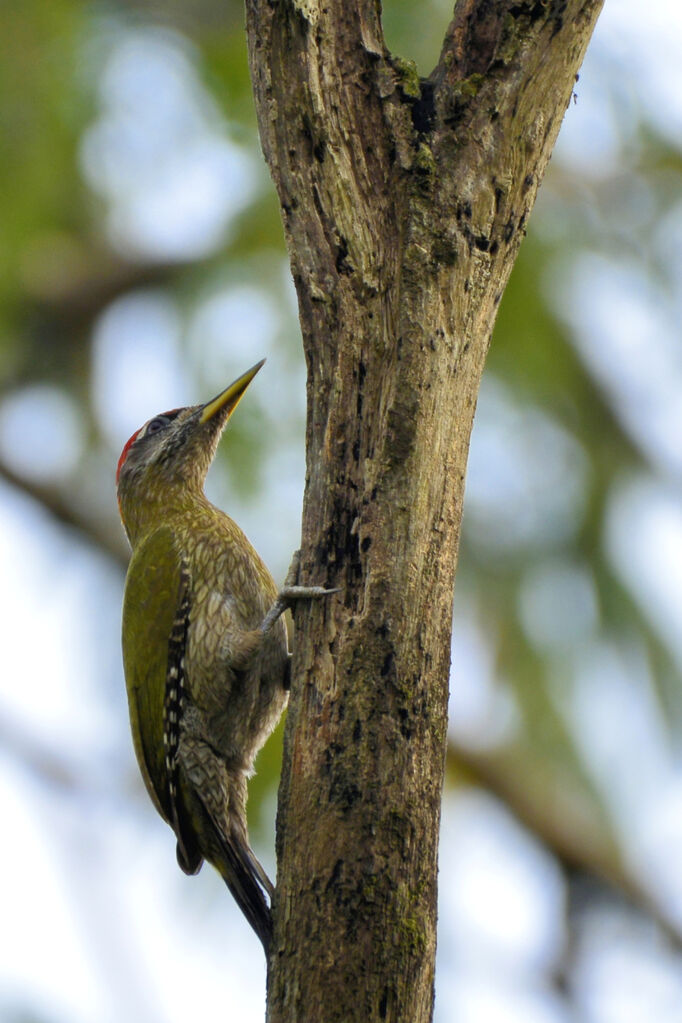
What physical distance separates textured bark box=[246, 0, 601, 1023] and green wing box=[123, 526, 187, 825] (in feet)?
4.40

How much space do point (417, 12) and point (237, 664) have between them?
11.5ft

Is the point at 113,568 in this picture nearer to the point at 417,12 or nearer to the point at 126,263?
the point at 126,263

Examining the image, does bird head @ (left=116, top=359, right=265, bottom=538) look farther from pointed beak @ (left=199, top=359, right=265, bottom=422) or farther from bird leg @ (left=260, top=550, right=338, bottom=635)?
bird leg @ (left=260, top=550, right=338, bottom=635)

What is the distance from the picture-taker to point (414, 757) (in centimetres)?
235

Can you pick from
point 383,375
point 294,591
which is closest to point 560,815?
point 294,591

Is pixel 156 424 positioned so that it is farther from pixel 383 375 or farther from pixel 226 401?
pixel 383 375

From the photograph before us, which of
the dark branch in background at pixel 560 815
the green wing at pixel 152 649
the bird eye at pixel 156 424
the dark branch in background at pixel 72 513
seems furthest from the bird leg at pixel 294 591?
the dark branch in background at pixel 560 815

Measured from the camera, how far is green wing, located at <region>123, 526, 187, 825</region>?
3832 mm

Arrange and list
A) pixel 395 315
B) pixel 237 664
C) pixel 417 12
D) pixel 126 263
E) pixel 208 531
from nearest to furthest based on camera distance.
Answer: pixel 395 315 → pixel 237 664 → pixel 208 531 → pixel 417 12 → pixel 126 263

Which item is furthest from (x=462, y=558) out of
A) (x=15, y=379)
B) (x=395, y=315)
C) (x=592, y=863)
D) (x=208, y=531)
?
(x=395, y=315)

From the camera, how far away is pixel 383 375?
2.56 meters

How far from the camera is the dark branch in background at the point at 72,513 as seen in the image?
18.5 feet

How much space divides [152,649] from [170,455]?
0.94 m

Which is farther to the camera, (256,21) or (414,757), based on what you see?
(256,21)
